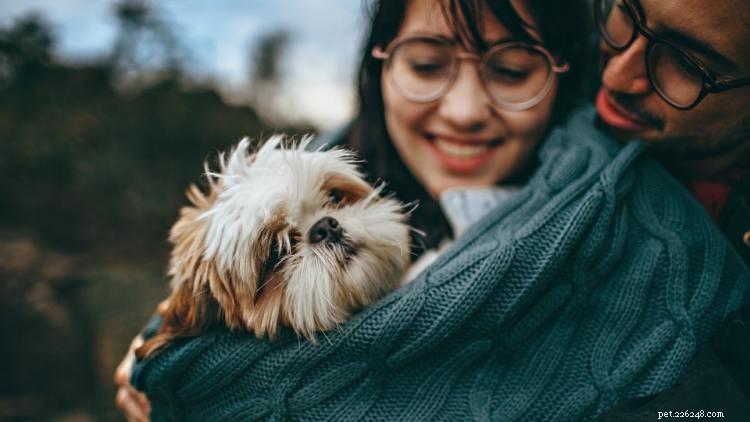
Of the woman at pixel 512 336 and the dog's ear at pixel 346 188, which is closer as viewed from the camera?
the woman at pixel 512 336

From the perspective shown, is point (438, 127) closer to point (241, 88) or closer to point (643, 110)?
point (643, 110)

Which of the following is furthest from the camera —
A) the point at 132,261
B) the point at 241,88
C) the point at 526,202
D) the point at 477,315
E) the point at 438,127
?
the point at 241,88

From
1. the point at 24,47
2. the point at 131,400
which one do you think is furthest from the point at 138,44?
the point at 131,400

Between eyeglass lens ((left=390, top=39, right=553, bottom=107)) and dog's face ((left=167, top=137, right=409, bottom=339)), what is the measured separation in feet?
1.42

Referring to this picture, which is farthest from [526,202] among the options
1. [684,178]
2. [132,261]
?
[132,261]

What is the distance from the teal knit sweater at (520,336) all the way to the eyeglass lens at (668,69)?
11.7 inches

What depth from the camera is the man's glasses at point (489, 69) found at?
6.46 ft

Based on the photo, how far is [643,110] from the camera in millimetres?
1819

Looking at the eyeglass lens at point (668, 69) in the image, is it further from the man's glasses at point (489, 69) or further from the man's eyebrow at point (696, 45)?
the man's glasses at point (489, 69)

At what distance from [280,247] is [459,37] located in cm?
95

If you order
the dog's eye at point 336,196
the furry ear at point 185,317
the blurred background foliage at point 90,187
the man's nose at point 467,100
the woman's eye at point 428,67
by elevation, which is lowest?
the furry ear at point 185,317

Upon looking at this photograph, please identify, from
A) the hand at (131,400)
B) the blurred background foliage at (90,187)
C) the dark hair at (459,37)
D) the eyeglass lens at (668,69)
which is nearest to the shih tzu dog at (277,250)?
the dark hair at (459,37)

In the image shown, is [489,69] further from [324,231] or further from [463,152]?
[324,231]

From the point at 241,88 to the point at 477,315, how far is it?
6.00m
